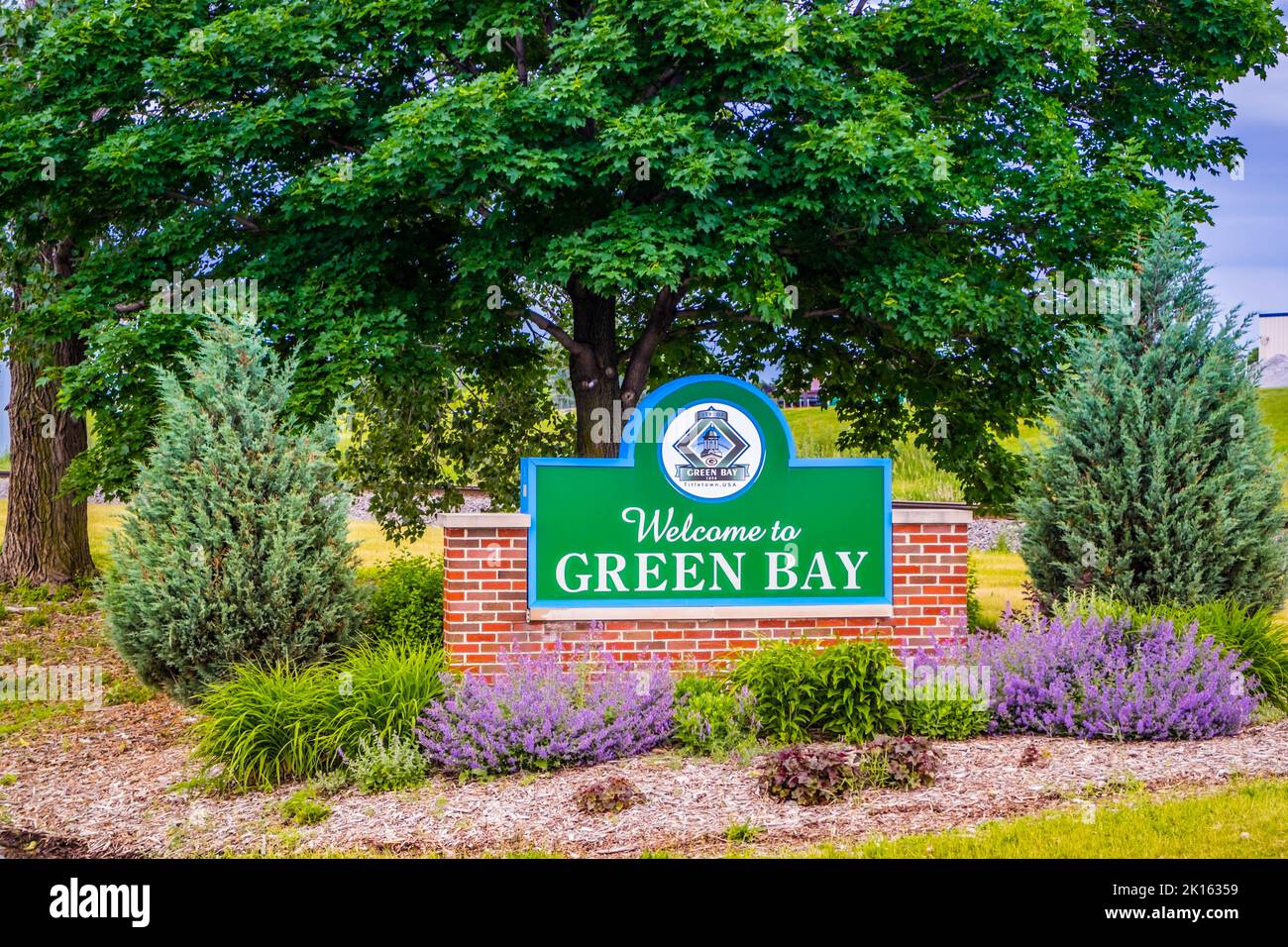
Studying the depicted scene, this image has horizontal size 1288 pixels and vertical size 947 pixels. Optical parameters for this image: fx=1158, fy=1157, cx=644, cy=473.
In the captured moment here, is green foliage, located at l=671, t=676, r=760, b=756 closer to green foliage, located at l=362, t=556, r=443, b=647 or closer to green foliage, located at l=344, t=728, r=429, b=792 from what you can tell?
green foliage, located at l=344, t=728, r=429, b=792

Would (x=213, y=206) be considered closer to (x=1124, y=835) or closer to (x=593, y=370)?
(x=593, y=370)

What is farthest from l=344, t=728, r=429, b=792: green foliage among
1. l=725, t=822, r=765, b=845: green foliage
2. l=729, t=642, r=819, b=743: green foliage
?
l=729, t=642, r=819, b=743: green foliage

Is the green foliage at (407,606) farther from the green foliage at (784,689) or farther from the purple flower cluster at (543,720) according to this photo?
the green foliage at (784,689)

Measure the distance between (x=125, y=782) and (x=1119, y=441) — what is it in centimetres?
862

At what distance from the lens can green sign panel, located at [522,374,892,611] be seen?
9.38 meters

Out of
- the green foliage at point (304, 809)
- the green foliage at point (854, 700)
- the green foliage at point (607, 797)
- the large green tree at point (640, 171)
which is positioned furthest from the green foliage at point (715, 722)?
the large green tree at point (640, 171)

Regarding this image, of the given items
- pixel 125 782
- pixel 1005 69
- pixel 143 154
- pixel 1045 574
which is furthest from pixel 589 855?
pixel 1005 69

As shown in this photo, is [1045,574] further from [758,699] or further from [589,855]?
[589,855]

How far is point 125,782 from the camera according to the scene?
315 inches

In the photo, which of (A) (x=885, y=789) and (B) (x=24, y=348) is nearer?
(A) (x=885, y=789)

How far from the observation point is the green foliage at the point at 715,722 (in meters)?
7.67

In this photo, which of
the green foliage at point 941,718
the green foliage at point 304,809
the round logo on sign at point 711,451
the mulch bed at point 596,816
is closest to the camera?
the mulch bed at point 596,816

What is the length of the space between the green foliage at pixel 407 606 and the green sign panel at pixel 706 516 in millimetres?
2096

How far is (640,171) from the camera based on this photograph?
10.9 meters
